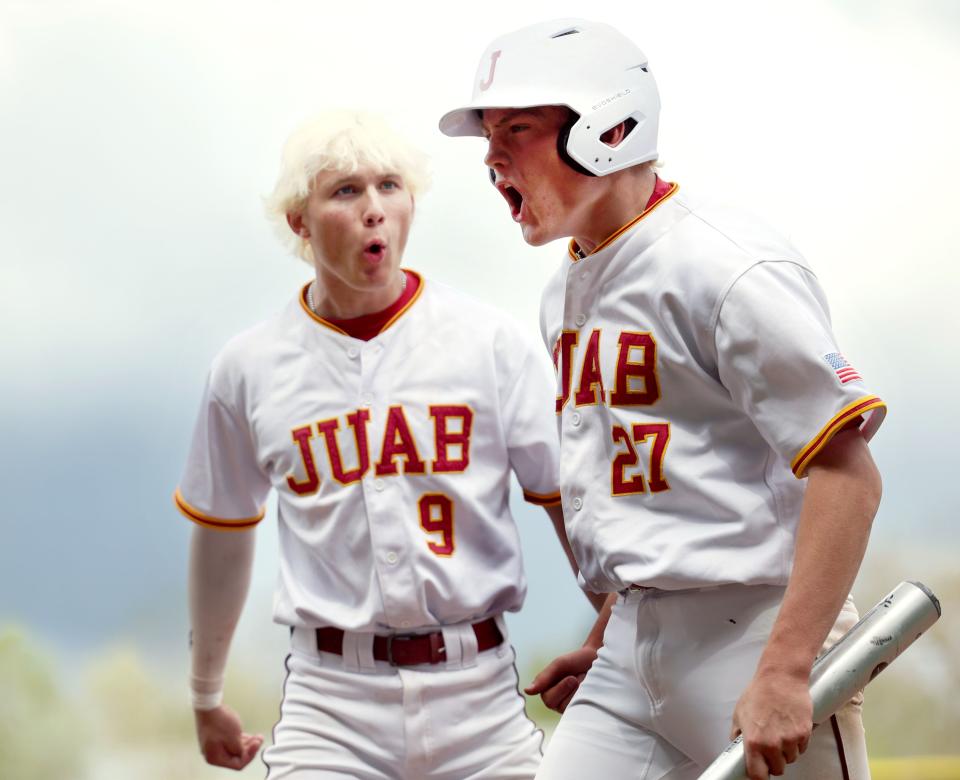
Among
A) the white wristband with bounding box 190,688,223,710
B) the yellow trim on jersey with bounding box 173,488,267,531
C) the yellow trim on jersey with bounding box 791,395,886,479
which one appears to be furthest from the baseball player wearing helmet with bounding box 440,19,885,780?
the white wristband with bounding box 190,688,223,710

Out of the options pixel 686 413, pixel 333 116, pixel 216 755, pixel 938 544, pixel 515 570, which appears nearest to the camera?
pixel 686 413

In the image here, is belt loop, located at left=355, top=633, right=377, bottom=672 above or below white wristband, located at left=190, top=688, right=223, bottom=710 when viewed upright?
above

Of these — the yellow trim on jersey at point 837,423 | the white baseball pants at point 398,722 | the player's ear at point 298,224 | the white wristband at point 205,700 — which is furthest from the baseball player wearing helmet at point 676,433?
the white wristband at point 205,700

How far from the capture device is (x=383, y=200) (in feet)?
9.24

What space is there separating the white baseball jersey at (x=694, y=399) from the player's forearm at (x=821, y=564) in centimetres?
6

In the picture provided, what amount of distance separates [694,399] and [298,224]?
4.23 ft

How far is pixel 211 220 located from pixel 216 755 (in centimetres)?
214

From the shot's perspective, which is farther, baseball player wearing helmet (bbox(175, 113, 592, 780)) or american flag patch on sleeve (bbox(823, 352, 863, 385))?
baseball player wearing helmet (bbox(175, 113, 592, 780))

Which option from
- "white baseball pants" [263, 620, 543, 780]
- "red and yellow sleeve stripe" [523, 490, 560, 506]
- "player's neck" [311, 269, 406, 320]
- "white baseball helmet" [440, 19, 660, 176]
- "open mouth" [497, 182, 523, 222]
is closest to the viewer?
"white baseball helmet" [440, 19, 660, 176]

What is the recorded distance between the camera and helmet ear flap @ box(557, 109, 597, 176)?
2.01 metres

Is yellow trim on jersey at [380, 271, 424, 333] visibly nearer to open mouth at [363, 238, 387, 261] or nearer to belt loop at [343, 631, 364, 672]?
open mouth at [363, 238, 387, 261]

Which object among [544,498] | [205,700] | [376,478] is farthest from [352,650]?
[205,700]

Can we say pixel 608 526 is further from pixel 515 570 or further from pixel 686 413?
pixel 515 570

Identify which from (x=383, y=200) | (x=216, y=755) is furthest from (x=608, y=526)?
(x=216, y=755)
